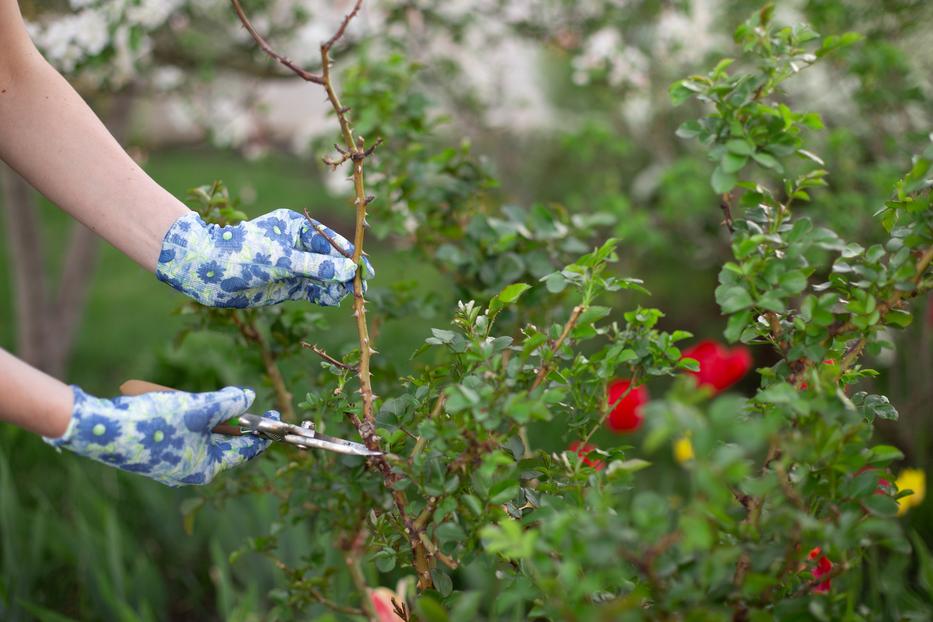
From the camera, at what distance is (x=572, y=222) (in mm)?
1642

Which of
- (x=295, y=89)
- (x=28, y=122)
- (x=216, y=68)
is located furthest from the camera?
(x=295, y=89)

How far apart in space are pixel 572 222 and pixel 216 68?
1663mm

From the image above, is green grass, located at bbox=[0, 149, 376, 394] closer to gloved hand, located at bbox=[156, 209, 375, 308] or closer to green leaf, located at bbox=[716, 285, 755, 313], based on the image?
gloved hand, located at bbox=[156, 209, 375, 308]

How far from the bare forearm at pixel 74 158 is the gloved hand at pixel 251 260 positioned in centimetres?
5

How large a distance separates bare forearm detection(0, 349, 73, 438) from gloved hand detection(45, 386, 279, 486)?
0.04 feet

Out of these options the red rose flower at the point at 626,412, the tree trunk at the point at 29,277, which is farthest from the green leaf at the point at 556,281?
the tree trunk at the point at 29,277

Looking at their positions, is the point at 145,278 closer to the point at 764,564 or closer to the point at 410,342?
the point at 410,342

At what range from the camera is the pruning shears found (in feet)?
3.40

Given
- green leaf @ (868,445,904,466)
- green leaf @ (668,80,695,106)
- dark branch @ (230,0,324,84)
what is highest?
dark branch @ (230,0,324,84)

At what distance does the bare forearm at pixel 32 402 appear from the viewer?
3.08 feet

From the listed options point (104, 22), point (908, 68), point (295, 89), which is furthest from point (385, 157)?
point (295, 89)

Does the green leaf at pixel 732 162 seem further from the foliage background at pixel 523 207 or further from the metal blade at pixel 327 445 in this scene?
the foliage background at pixel 523 207

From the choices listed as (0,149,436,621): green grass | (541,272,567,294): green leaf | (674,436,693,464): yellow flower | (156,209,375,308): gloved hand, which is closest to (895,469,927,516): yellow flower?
(674,436,693,464): yellow flower

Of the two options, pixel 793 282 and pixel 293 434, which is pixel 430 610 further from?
pixel 793 282
